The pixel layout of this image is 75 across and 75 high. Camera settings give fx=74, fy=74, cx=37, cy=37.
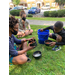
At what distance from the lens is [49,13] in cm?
1114

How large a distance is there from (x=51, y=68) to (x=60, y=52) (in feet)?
2.68

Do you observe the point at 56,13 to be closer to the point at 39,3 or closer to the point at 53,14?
the point at 53,14

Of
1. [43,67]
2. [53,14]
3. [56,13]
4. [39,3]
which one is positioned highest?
[39,3]

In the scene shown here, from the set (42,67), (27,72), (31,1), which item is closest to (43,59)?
(42,67)

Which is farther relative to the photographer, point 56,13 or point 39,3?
point 39,3

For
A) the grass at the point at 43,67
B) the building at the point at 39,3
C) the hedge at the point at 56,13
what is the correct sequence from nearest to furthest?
the grass at the point at 43,67 < the hedge at the point at 56,13 < the building at the point at 39,3

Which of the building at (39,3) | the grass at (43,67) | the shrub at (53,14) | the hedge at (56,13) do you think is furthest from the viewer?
the building at (39,3)

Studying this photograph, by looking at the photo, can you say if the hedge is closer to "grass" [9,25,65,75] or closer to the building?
"grass" [9,25,65,75]

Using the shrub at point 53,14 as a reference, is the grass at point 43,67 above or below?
below

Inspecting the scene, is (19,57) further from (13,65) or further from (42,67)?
(42,67)

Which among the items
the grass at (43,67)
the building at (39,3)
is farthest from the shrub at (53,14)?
the building at (39,3)

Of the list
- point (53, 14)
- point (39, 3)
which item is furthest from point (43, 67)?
point (39, 3)

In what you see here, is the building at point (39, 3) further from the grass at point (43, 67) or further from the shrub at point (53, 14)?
the grass at point (43, 67)
